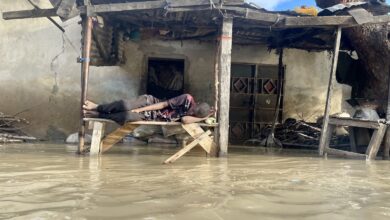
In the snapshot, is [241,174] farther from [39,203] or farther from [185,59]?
[185,59]

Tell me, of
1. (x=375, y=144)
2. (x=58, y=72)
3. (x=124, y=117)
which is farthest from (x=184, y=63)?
(x=375, y=144)

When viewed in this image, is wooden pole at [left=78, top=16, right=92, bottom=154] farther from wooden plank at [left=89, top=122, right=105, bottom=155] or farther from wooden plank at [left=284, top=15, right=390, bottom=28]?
wooden plank at [left=284, top=15, right=390, bottom=28]

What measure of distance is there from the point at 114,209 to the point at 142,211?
0.18 m

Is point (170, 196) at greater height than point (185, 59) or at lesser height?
lesser

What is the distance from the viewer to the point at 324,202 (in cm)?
309

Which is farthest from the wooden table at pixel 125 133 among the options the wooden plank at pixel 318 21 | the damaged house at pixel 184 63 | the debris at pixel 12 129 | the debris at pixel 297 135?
the debris at pixel 297 135

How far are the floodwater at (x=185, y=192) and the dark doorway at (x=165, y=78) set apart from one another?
20.3 ft

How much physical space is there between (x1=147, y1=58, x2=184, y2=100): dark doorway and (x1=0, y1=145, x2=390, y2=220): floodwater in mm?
6173

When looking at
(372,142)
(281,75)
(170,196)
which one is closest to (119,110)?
(170,196)

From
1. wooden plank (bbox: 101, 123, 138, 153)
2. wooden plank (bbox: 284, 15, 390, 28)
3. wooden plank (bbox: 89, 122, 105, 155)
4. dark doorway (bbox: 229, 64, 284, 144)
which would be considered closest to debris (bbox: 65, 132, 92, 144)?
wooden plank (bbox: 101, 123, 138, 153)

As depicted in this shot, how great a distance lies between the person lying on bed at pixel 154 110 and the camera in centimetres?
630

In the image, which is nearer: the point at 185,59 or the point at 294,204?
the point at 294,204

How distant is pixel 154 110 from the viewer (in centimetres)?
655

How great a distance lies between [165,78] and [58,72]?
114 inches
